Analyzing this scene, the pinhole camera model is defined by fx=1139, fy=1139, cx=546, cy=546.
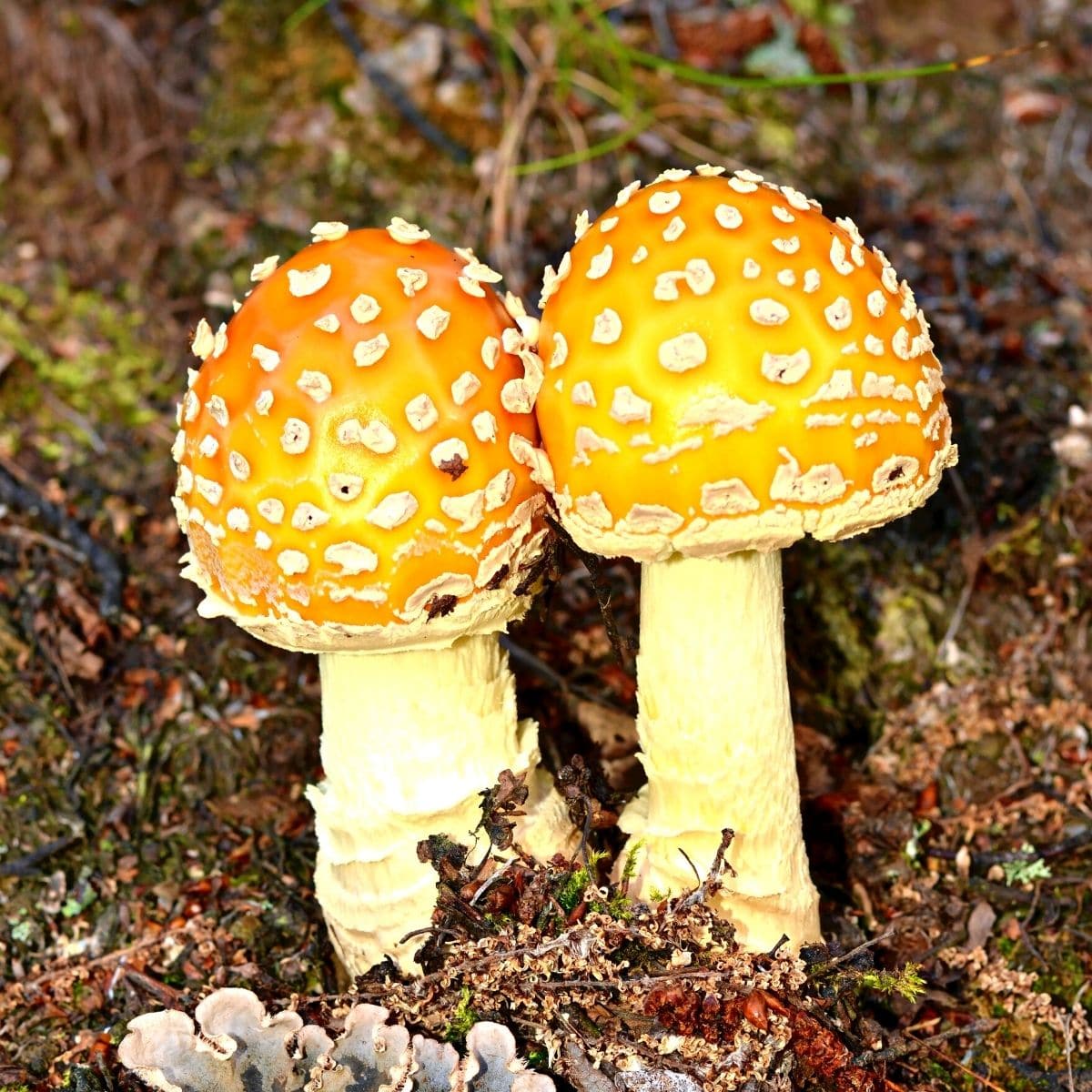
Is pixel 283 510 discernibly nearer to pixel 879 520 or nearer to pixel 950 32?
pixel 879 520

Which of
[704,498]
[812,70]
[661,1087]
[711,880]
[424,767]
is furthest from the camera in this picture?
[812,70]

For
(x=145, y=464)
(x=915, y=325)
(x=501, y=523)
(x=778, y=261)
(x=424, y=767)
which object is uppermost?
(x=778, y=261)

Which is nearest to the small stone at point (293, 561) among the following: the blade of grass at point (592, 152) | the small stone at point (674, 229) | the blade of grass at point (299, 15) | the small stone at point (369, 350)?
the small stone at point (369, 350)

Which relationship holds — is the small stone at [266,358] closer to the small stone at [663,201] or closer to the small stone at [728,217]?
the small stone at [663,201]

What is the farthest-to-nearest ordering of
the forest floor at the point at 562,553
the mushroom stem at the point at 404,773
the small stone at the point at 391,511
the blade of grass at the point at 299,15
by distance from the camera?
the blade of grass at the point at 299,15, the forest floor at the point at 562,553, the mushroom stem at the point at 404,773, the small stone at the point at 391,511

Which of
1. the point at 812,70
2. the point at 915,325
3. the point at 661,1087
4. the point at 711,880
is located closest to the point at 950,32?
the point at 812,70

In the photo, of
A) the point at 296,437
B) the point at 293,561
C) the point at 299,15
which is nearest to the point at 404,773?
the point at 293,561

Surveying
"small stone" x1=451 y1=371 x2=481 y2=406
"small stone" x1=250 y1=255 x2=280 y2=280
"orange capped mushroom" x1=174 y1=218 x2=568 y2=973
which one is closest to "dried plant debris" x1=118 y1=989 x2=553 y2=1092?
"orange capped mushroom" x1=174 y1=218 x2=568 y2=973
